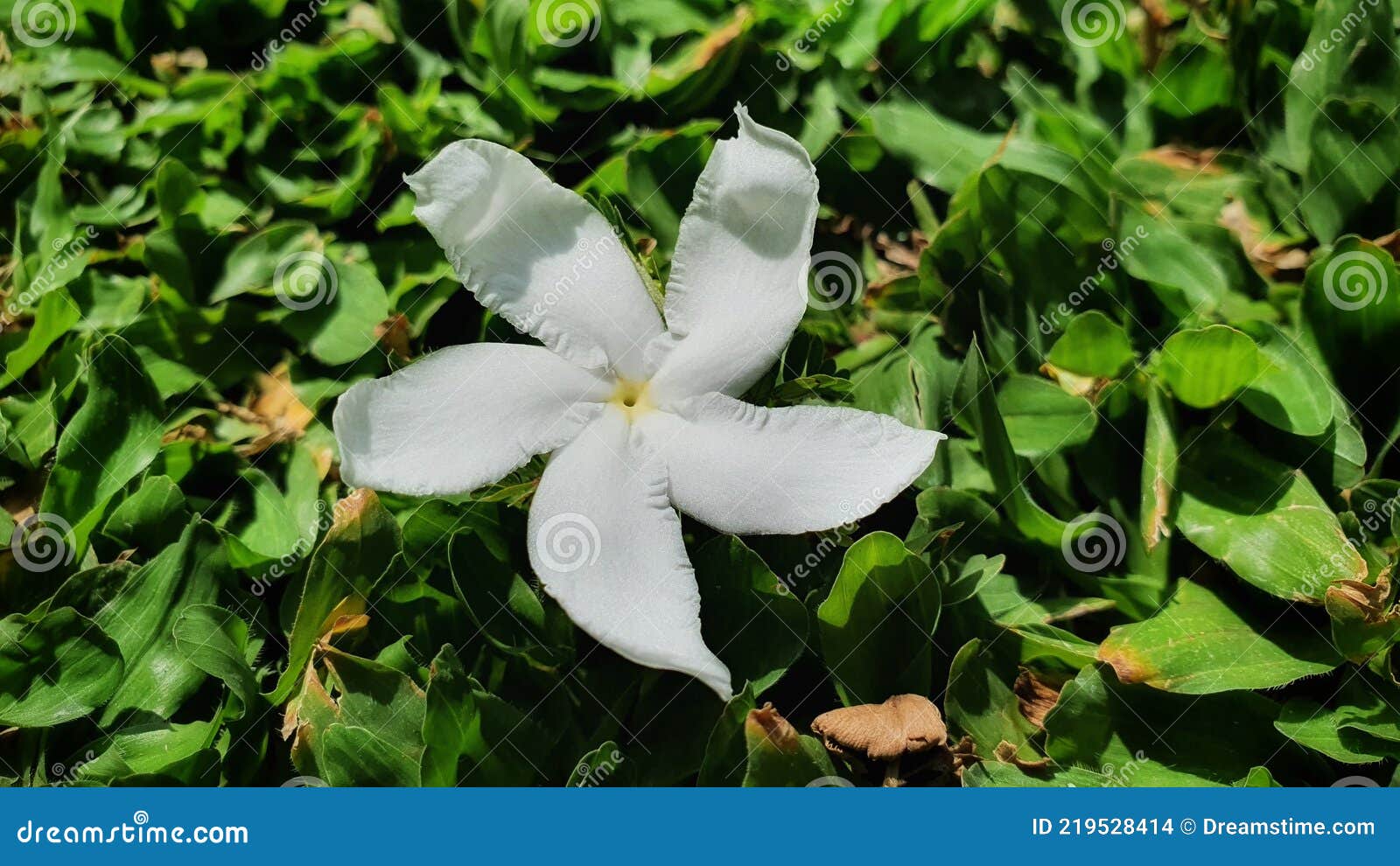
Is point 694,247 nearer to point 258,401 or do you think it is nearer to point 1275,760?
point 258,401

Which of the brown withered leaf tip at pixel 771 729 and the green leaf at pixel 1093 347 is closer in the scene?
the brown withered leaf tip at pixel 771 729

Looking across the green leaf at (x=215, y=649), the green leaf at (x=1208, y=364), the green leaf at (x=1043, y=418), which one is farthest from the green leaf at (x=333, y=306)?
the green leaf at (x=1208, y=364)

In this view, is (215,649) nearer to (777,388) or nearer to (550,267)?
(550,267)

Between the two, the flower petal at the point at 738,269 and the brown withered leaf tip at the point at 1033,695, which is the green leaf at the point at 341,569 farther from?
the brown withered leaf tip at the point at 1033,695

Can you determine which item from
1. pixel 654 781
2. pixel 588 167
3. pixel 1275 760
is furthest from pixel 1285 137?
pixel 654 781

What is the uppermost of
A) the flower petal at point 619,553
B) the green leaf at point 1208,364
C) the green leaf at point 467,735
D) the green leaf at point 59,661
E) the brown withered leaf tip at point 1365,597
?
the green leaf at point 1208,364

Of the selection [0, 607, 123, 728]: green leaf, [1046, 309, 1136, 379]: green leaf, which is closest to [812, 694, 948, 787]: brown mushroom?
[1046, 309, 1136, 379]: green leaf
